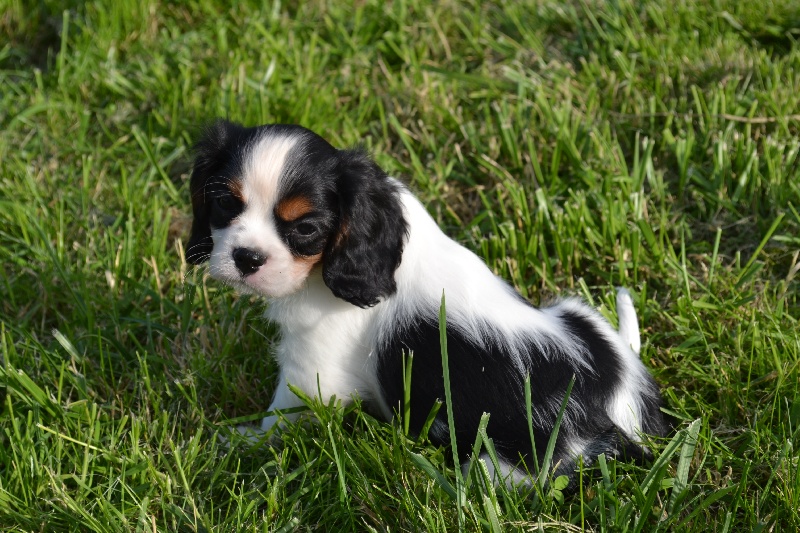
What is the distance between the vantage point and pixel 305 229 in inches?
127

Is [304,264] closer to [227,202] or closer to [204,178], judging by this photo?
[227,202]

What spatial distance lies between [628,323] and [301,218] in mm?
1614

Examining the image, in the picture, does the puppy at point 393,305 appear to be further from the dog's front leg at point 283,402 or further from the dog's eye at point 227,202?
the dog's front leg at point 283,402

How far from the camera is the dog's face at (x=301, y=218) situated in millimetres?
3182

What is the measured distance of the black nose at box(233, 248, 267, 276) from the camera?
319 centimetres

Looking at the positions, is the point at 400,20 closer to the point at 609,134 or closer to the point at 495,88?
the point at 495,88

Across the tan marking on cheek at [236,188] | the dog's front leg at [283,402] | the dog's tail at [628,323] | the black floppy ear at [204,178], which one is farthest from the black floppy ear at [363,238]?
the dog's tail at [628,323]

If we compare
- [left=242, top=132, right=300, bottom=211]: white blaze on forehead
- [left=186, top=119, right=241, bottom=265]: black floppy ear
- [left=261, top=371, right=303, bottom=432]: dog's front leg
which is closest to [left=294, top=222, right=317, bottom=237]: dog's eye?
[left=242, top=132, right=300, bottom=211]: white blaze on forehead

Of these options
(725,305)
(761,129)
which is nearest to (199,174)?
(725,305)

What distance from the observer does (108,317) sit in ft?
14.6

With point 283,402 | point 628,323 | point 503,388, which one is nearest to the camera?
point 503,388

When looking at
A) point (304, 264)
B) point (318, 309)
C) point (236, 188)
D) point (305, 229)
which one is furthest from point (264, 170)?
point (318, 309)

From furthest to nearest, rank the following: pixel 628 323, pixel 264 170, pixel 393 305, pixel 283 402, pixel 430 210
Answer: pixel 430 210, pixel 628 323, pixel 283 402, pixel 393 305, pixel 264 170

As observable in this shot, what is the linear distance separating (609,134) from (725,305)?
1.41 meters
